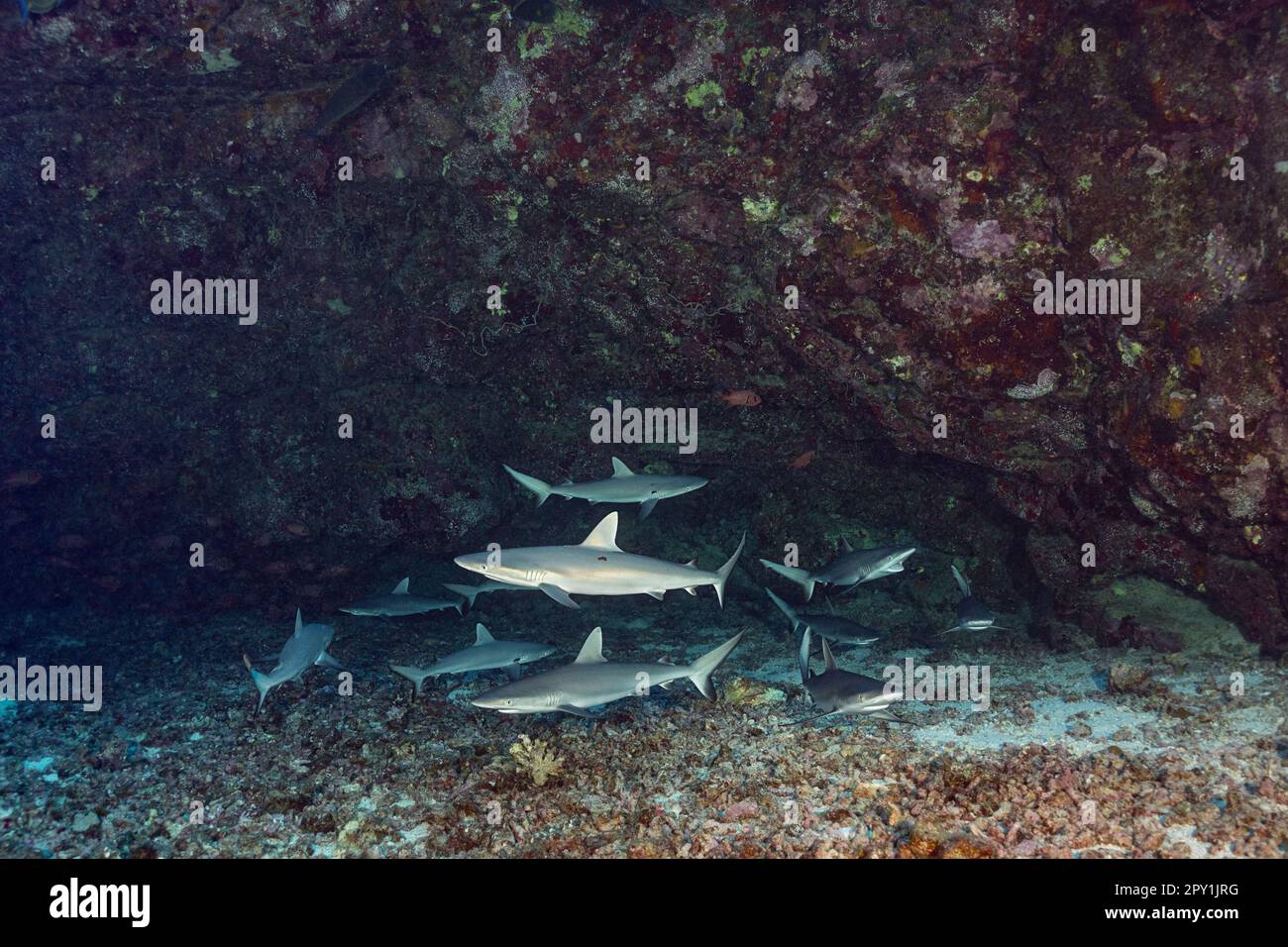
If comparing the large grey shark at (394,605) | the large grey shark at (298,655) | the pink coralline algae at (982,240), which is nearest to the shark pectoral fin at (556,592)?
the large grey shark at (298,655)

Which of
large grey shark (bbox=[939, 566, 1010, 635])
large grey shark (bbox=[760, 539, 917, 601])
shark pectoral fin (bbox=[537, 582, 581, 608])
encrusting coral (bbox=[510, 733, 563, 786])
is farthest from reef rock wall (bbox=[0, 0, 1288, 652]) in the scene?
encrusting coral (bbox=[510, 733, 563, 786])

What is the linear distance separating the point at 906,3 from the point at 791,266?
109 inches

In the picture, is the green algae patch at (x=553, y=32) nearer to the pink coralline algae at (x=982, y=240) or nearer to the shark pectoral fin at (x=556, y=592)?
the pink coralline algae at (x=982, y=240)

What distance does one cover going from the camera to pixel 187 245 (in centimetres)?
1023

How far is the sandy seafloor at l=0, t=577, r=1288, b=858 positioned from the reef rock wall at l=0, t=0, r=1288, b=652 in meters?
2.33

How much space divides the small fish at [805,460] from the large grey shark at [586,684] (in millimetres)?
5285

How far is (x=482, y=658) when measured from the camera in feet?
20.4

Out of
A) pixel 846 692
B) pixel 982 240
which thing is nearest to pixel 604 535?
pixel 846 692

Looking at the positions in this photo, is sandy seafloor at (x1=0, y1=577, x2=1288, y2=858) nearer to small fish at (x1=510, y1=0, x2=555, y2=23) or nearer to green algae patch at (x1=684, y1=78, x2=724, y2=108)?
green algae patch at (x1=684, y1=78, x2=724, y2=108)

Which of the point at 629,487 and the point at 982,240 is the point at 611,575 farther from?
the point at 982,240

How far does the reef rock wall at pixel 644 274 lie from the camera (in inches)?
240

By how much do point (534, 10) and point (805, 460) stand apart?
6701mm

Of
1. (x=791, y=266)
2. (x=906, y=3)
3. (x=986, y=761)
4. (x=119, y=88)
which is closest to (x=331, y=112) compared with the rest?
(x=119, y=88)
